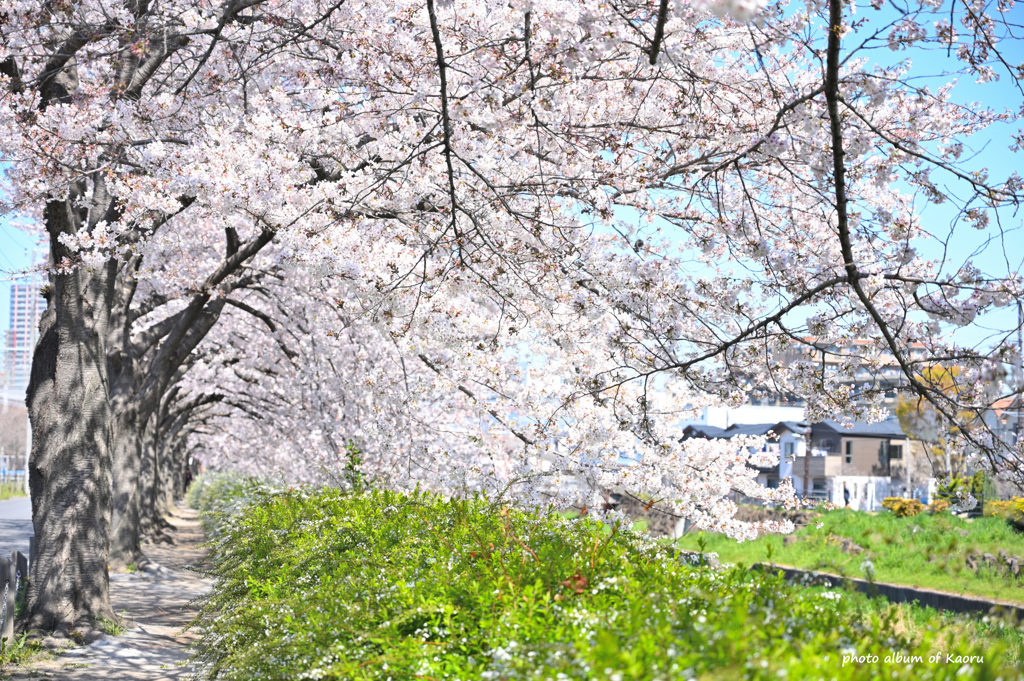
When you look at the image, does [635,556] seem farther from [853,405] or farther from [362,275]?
[362,275]

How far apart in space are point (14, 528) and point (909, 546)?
82.4 ft

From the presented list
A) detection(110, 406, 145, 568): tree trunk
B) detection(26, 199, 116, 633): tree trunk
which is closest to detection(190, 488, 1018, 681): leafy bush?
detection(26, 199, 116, 633): tree trunk

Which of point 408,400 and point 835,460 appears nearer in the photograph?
point 408,400

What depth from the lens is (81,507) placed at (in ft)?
28.7

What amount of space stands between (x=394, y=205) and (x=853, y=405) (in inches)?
216

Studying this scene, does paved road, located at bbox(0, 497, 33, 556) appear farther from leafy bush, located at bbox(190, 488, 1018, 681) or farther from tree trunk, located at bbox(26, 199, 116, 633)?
leafy bush, located at bbox(190, 488, 1018, 681)

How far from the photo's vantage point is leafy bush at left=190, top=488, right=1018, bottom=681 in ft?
7.42

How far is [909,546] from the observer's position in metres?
20.9

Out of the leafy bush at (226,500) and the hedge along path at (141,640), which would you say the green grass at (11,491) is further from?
the hedge along path at (141,640)

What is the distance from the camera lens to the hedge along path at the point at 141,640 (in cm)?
733

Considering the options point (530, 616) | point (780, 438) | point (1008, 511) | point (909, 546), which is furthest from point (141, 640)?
point (780, 438)

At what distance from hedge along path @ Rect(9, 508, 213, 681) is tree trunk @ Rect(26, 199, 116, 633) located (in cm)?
57

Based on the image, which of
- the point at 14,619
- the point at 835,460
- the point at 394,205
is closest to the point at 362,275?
the point at 394,205

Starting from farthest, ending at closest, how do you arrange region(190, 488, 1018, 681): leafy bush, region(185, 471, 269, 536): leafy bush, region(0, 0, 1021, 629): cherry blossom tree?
region(185, 471, 269, 536): leafy bush, region(0, 0, 1021, 629): cherry blossom tree, region(190, 488, 1018, 681): leafy bush
